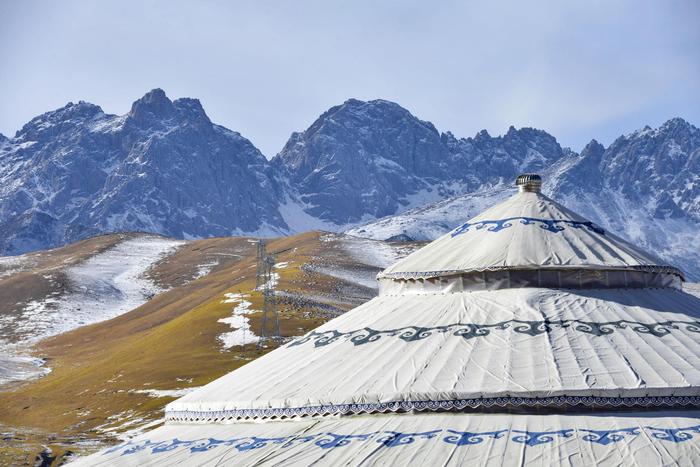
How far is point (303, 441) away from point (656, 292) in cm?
517

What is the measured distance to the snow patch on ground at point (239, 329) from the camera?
37.7 meters

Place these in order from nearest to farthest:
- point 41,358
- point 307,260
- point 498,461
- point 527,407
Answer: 1. point 498,461
2. point 527,407
3. point 41,358
4. point 307,260

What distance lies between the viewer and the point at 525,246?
33.3 feet

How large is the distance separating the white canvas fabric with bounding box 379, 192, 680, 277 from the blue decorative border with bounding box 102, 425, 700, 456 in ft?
10.5

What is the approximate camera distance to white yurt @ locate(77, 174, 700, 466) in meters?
6.84

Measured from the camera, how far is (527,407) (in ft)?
24.0

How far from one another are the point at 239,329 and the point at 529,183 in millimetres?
29800

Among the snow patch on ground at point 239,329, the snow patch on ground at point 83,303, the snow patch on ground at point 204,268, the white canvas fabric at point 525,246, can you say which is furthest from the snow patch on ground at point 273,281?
the white canvas fabric at point 525,246

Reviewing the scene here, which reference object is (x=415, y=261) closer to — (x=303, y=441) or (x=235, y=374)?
(x=235, y=374)

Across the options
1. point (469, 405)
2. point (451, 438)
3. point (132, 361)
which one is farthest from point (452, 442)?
point (132, 361)

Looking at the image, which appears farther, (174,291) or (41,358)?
(174,291)

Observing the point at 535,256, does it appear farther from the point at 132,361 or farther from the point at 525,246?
the point at 132,361

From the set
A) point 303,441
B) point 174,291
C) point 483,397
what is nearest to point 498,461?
point 483,397

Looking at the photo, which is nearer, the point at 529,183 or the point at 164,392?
the point at 529,183
